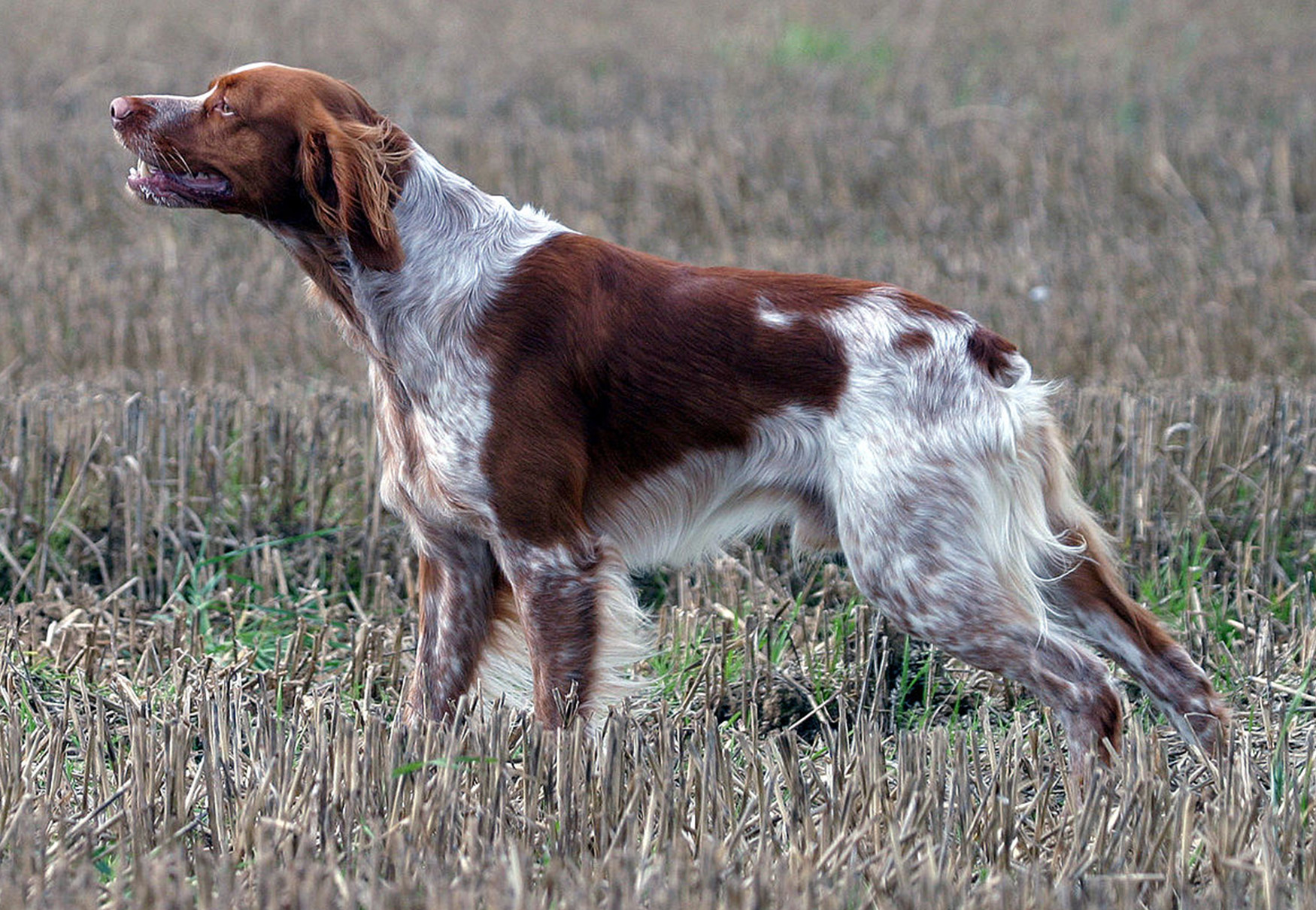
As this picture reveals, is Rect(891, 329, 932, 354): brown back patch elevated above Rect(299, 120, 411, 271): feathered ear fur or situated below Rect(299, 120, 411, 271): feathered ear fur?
below

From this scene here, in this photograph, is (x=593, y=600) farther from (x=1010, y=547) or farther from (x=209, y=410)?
(x=209, y=410)

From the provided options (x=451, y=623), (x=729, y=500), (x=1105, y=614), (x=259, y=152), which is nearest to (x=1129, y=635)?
(x=1105, y=614)

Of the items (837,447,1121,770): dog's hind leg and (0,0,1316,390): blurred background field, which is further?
(0,0,1316,390): blurred background field

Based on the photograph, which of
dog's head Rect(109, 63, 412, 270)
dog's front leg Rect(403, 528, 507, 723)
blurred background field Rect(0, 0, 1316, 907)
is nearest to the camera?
blurred background field Rect(0, 0, 1316, 907)

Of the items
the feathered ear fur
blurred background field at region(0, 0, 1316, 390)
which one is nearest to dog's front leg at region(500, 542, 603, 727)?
the feathered ear fur

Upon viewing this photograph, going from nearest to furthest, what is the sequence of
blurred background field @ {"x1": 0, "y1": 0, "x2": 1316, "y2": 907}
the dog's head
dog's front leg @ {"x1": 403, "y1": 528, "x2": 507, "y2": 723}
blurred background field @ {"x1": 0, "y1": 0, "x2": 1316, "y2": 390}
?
blurred background field @ {"x1": 0, "y1": 0, "x2": 1316, "y2": 907}
the dog's head
dog's front leg @ {"x1": 403, "y1": 528, "x2": 507, "y2": 723}
blurred background field @ {"x1": 0, "y1": 0, "x2": 1316, "y2": 390}

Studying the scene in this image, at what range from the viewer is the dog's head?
3.00 m

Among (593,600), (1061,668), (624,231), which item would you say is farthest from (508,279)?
(624,231)

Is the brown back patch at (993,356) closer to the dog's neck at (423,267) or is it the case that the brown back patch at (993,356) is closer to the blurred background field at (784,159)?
the dog's neck at (423,267)

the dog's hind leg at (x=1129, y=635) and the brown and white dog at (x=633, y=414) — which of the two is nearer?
the brown and white dog at (x=633, y=414)

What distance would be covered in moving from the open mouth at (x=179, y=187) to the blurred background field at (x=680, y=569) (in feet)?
3.14

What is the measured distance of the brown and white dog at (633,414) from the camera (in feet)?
9.96

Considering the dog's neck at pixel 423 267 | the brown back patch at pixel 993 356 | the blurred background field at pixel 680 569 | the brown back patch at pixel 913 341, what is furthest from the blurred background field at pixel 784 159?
the brown back patch at pixel 913 341

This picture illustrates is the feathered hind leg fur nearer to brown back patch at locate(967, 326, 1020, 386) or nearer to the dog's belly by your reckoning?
brown back patch at locate(967, 326, 1020, 386)
